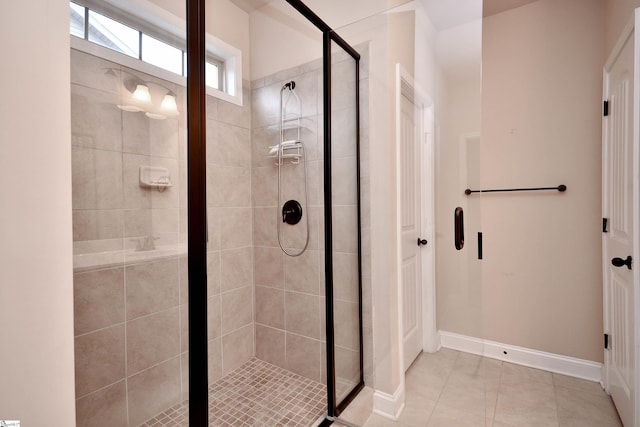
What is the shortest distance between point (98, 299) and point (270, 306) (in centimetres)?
99

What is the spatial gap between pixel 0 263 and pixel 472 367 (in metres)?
1.78

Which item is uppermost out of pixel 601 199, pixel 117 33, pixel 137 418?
pixel 117 33

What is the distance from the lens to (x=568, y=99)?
6.66 ft

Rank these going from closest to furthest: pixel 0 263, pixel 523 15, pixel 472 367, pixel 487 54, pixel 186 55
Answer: pixel 0 263
pixel 186 55
pixel 472 367
pixel 523 15
pixel 487 54

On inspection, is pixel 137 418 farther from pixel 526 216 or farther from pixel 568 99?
pixel 568 99

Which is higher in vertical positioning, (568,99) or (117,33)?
(568,99)

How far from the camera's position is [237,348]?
5.57ft

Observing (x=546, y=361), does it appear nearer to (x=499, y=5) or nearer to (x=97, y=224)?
(x=499, y=5)

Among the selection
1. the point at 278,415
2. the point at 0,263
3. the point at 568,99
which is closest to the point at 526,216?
the point at 568,99

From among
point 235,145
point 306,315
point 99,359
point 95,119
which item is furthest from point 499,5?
point 99,359

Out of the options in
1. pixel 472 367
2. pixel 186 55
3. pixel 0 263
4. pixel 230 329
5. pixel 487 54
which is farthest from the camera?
pixel 487 54

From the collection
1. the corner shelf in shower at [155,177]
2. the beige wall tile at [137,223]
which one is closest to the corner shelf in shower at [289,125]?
the corner shelf in shower at [155,177]

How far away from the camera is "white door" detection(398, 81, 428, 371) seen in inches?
57.0

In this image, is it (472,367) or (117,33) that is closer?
(117,33)
